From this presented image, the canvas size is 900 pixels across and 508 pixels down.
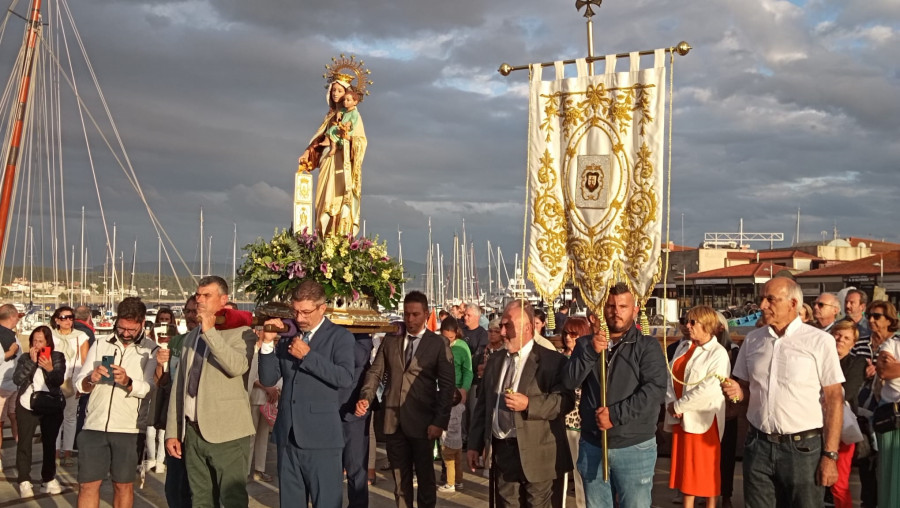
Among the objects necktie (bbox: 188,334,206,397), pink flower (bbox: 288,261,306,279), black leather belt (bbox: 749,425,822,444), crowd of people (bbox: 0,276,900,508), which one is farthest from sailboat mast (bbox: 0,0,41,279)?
black leather belt (bbox: 749,425,822,444)

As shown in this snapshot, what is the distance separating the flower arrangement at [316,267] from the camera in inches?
367

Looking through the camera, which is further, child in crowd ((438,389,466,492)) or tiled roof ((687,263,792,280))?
tiled roof ((687,263,792,280))

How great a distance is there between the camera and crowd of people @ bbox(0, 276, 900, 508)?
5.26m

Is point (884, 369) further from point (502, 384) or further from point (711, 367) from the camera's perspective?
point (502, 384)

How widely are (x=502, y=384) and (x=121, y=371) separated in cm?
304

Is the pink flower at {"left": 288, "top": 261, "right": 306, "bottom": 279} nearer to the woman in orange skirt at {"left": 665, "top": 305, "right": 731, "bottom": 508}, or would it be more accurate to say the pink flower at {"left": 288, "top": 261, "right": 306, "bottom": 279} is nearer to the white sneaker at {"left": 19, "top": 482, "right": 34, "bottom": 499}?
the white sneaker at {"left": 19, "top": 482, "right": 34, "bottom": 499}

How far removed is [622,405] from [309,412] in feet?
7.33

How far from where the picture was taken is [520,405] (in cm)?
557

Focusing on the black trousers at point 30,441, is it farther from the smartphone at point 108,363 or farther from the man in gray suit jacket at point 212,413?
the man in gray suit jacket at point 212,413

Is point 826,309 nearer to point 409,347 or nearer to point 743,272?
point 409,347

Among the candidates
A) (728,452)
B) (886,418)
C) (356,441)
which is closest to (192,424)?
(356,441)

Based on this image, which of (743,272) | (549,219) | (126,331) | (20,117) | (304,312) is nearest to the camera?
(304,312)

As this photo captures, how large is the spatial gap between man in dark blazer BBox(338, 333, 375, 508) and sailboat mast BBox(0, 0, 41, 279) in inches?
399

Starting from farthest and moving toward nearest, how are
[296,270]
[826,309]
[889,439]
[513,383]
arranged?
1. [296,270]
2. [826,309]
3. [513,383]
4. [889,439]
